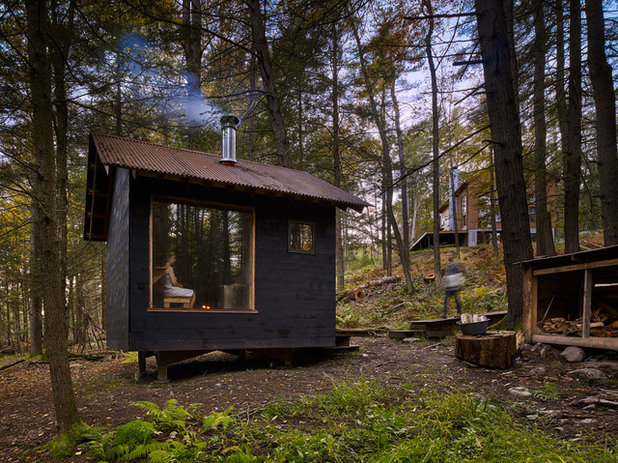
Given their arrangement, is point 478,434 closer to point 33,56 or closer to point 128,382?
point 33,56

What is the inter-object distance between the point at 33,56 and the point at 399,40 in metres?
10.4

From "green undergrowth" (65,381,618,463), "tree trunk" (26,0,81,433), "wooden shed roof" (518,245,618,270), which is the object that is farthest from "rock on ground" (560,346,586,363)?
"tree trunk" (26,0,81,433)

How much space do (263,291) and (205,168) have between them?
277cm

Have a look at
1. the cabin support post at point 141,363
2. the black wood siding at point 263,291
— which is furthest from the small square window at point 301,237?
the cabin support post at point 141,363

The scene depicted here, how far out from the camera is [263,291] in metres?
7.99

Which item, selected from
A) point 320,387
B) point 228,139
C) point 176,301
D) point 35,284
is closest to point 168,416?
point 320,387

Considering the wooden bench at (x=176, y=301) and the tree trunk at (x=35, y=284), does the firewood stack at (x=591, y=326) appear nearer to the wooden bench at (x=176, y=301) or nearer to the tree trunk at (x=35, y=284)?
the wooden bench at (x=176, y=301)

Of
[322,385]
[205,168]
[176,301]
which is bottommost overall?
[322,385]

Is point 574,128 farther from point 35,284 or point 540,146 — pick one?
point 35,284

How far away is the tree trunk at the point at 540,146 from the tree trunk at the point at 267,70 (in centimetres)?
720

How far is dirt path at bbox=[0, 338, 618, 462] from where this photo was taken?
164 inches

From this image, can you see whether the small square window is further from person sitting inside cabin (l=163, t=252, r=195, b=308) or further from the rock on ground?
the rock on ground

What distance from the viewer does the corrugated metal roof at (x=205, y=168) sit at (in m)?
6.74

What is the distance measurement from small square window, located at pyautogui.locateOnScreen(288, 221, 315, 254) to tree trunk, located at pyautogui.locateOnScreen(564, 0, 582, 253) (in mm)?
6880
